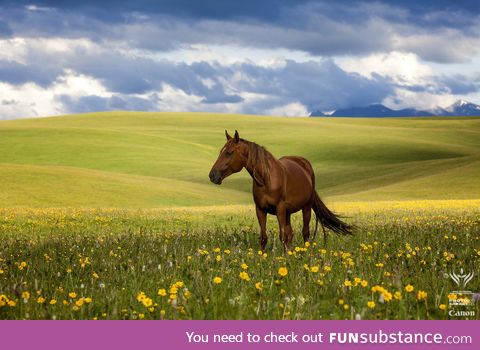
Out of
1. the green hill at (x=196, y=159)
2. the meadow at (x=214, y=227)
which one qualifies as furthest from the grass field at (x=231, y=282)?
the green hill at (x=196, y=159)

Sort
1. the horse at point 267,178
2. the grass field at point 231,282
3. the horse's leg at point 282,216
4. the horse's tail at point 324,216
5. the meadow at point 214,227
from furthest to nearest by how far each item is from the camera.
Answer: the horse's tail at point 324,216
the horse's leg at point 282,216
the horse at point 267,178
the meadow at point 214,227
the grass field at point 231,282

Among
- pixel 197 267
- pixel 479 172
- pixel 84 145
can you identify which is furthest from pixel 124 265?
pixel 84 145

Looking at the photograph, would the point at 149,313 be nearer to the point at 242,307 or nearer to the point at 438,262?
the point at 242,307

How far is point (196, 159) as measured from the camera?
100 m

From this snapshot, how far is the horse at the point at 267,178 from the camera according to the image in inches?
420

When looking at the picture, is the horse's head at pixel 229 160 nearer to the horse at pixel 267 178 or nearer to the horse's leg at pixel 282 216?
the horse at pixel 267 178

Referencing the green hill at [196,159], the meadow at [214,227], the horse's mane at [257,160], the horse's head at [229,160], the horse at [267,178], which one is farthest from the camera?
the green hill at [196,159]

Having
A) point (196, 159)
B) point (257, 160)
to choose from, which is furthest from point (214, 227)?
point (196, 159)

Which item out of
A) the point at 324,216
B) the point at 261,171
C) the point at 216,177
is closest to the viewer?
the point at 216,177

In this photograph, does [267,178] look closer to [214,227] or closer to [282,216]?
[282,216]

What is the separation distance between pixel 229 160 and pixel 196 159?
295ft

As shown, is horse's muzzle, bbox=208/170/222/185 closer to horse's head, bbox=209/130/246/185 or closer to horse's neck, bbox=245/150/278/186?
horse's head, bbox=209/130/246/185

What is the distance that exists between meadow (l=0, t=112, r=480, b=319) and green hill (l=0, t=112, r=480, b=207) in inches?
14.6

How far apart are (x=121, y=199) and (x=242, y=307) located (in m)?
44.0
